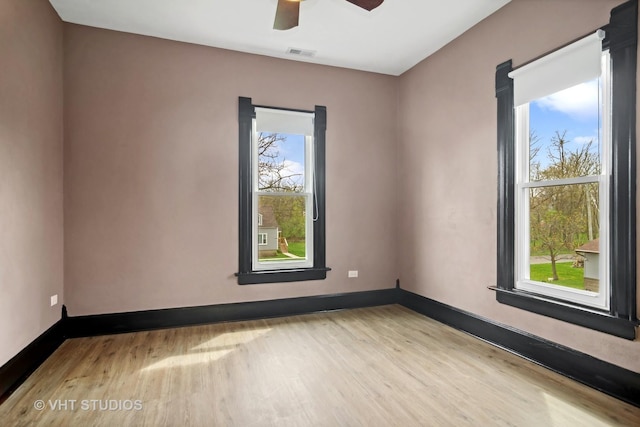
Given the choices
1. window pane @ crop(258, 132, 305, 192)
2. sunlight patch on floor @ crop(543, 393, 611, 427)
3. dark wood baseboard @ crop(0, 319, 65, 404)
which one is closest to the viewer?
sunlight patch on floor @ crop(543, 393, 611, 427)

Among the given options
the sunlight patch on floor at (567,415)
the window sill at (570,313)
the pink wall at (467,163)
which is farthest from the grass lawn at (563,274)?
the sunlight patch on floor at (567,415)

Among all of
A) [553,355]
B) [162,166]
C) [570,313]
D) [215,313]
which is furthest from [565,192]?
[162,166]

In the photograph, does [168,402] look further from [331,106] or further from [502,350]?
[331,106]

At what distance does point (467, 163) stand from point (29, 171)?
3924mm

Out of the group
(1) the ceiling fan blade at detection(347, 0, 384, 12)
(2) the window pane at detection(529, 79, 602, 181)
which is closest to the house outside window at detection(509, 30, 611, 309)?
(2) the window pane at detection(529, 79, 602, 181)

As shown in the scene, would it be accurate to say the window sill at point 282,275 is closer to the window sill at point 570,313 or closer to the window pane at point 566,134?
the window sill at point 570,313

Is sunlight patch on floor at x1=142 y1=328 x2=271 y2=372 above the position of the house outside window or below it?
below

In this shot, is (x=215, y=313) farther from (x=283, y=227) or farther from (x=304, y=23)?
(x=304, y=23)

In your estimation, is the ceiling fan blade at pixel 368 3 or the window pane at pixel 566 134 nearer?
the ceiling fan blade at pixel 368 3

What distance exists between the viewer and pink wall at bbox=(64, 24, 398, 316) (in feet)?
11.6

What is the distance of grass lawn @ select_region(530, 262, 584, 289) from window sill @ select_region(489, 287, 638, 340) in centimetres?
17

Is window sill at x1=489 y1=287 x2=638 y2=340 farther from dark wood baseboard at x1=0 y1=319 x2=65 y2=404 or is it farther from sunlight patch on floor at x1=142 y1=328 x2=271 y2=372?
dark wood baseboard at x1=0 y1=319 x2=65 y2=404

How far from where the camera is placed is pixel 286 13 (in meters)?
2.72

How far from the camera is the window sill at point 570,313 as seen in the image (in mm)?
2332
